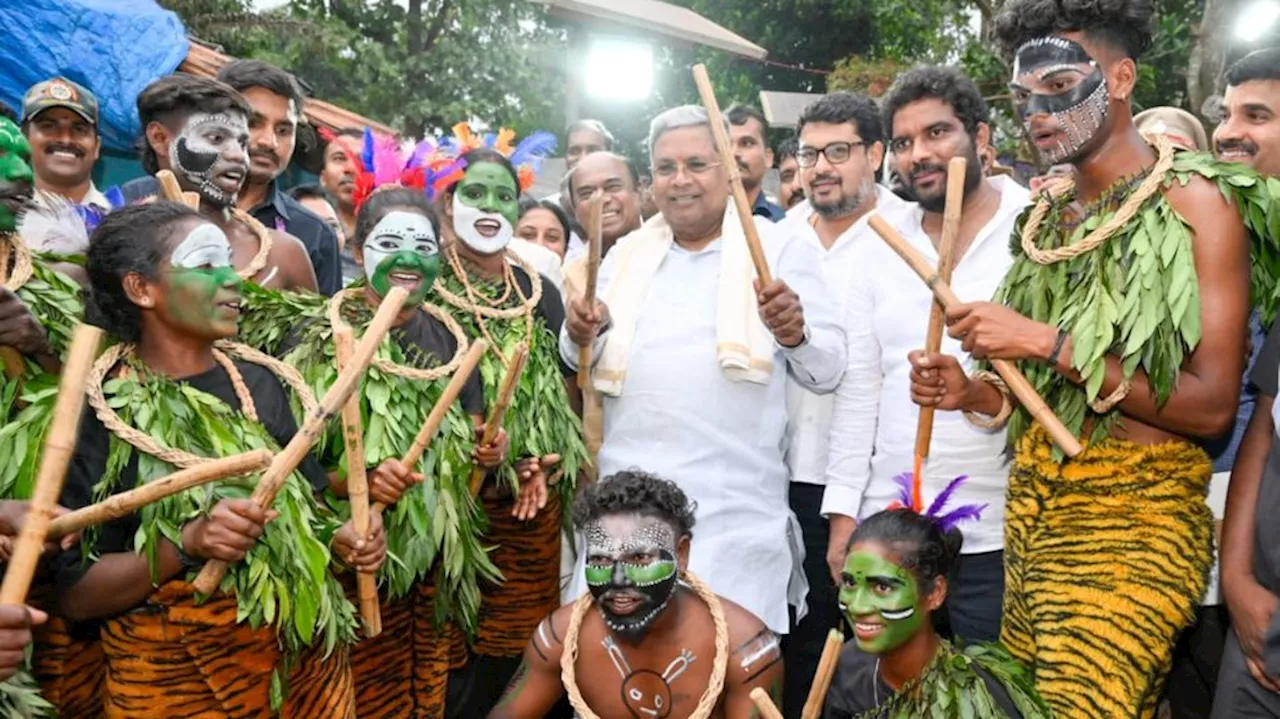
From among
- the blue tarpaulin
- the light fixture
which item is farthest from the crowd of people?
the light fixture

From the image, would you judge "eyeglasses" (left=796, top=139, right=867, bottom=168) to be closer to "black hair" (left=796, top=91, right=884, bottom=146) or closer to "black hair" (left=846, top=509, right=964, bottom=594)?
"black hair" (left=796, top=91, right=884, bottom=146)

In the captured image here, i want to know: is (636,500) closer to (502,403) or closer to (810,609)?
(502,403)

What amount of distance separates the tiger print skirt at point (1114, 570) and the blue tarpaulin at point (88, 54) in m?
6.75

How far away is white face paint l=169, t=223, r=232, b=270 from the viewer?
317cm

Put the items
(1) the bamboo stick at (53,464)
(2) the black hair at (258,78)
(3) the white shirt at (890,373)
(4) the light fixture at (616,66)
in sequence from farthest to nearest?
(4) the light fixture at (616,66)
(2) the black hair at (258,78)
(3) the white shirt at (890,373)
(1) the bamboo stick at (53,464)

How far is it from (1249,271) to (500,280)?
257cm

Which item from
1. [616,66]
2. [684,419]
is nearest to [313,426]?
[684,419]

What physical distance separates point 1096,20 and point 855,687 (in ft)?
6.61

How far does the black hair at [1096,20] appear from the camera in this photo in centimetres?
310

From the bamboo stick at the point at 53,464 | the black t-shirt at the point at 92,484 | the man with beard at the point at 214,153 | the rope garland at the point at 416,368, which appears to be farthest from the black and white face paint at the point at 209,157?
the bamboo stick at the point at 53,464

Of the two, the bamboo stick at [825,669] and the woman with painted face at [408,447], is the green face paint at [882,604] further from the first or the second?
the woman with painted face at [408,447]

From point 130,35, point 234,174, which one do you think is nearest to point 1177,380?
point 234,174

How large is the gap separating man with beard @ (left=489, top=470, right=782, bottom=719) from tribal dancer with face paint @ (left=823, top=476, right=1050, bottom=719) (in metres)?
0.27

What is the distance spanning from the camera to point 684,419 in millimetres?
4145
